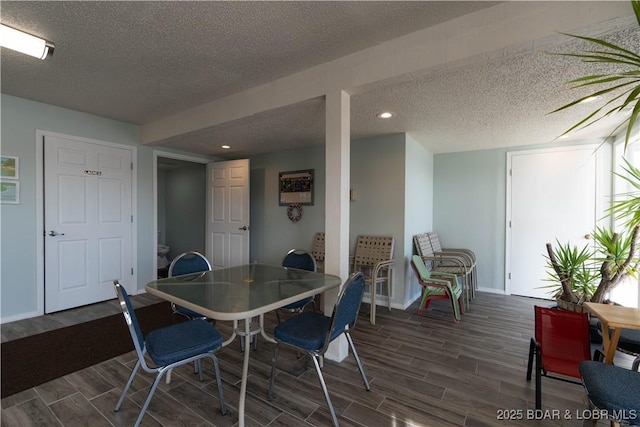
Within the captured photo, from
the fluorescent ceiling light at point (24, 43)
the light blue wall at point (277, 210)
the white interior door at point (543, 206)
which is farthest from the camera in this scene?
the light blue wall at point (277, 210)

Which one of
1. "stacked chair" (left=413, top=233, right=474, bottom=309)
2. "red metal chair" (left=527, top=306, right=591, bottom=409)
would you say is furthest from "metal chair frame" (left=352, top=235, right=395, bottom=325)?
"red metal chair" (left=527, top=306, right=591, bottom=409)

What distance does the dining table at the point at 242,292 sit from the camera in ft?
4.94

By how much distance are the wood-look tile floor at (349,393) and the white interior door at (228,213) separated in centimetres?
227

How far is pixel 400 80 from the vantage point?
6.61 ft

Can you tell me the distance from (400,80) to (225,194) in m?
3.61

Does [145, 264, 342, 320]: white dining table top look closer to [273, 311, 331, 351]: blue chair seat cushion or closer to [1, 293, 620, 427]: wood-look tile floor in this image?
[273, 311, 331, 351]: blue chair seat cushion

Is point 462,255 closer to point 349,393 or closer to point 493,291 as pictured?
point 493,291

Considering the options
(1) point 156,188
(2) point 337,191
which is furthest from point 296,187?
(2) point 337,191

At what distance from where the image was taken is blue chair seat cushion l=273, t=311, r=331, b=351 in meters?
1.67

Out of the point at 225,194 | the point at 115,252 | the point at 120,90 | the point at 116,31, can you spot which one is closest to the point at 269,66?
the point at 116,31

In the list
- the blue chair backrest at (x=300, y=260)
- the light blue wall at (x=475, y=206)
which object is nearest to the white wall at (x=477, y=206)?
the light blue wall at (x=475, y=206)

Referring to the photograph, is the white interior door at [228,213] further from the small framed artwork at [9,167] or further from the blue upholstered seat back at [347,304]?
the blue upholstered seat back at [347,304]

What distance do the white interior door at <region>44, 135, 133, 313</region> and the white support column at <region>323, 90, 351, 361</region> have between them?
3.19 meters

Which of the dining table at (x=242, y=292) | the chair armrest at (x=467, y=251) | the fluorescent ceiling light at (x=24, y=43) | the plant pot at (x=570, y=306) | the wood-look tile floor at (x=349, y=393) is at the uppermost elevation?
the fluorescent ceiling light at (x=24, y=43)
